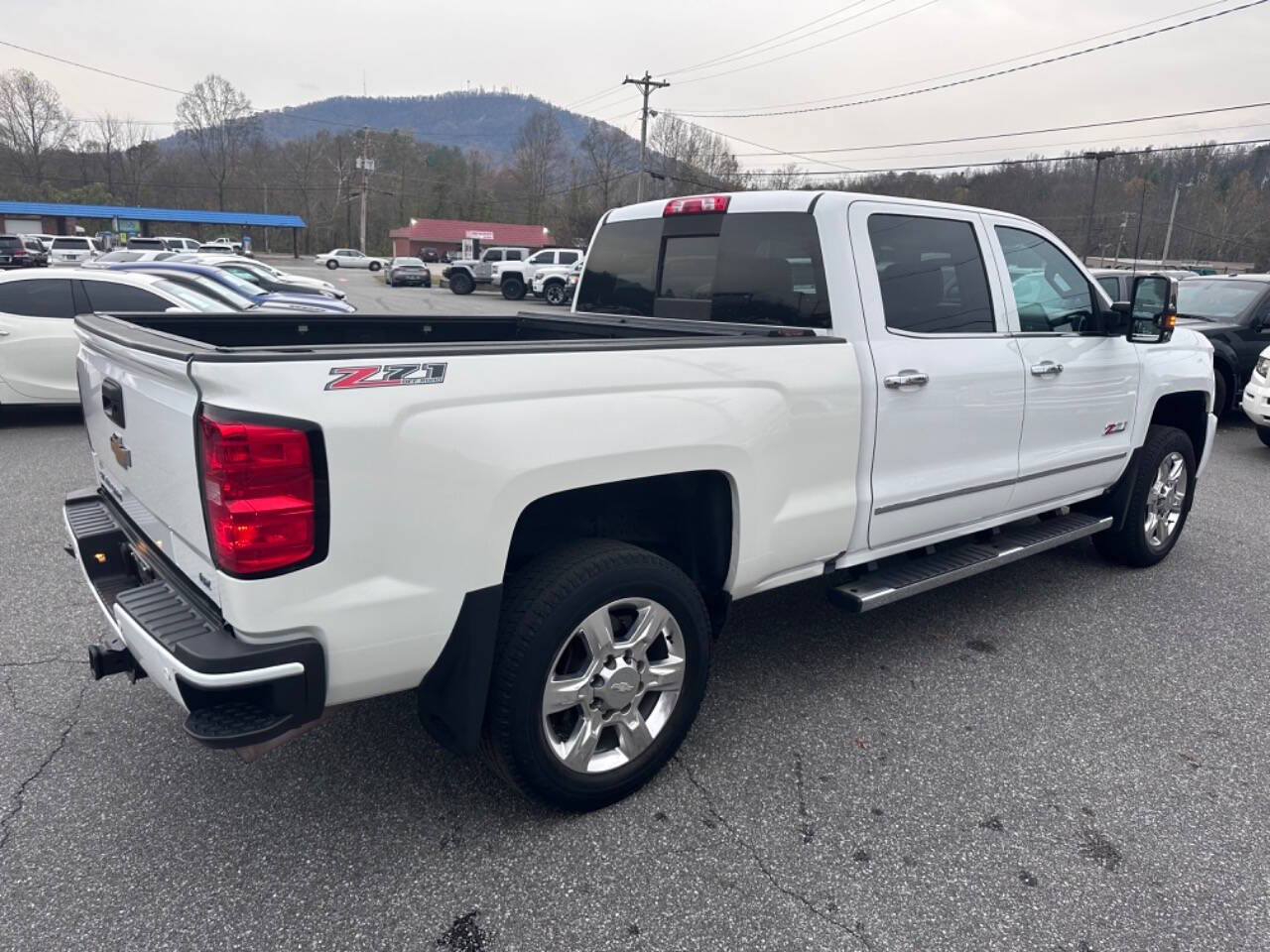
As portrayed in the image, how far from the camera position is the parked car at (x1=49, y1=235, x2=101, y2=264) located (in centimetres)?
3588

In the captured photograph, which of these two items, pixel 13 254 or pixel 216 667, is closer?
pixel 216 667

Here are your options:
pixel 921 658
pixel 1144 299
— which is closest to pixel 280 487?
pixel 921 658

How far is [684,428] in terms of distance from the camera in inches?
107

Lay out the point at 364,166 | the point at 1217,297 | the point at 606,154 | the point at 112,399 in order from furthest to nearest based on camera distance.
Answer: the point at 364,166 < the point at 606,154 < the point at 1217,297 < the point at 112,399

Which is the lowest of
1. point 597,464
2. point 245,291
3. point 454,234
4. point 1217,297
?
point 597,464

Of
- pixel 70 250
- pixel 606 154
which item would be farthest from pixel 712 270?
pixel 606 154

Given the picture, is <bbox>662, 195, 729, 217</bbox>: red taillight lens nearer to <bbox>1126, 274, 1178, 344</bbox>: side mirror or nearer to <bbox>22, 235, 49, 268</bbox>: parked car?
<bbox>1126, 274, 1178, 344</bbox>: side mirror

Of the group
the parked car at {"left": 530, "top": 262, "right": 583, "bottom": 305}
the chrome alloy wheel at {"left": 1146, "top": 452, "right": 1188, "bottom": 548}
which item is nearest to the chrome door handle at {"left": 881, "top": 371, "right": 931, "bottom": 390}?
the chrome alloy wheel at {"left": 1146, "top": 452, "right": 1188, "bottom": 548}

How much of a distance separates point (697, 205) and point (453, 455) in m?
2.27

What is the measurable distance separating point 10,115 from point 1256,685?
109 metres

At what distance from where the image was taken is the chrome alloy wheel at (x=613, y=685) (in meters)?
2.63

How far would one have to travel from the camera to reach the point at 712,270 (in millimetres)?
3926

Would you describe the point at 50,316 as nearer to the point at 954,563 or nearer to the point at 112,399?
the point at 112,399

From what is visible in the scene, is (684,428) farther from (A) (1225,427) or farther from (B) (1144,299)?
(A) (1225,427)
